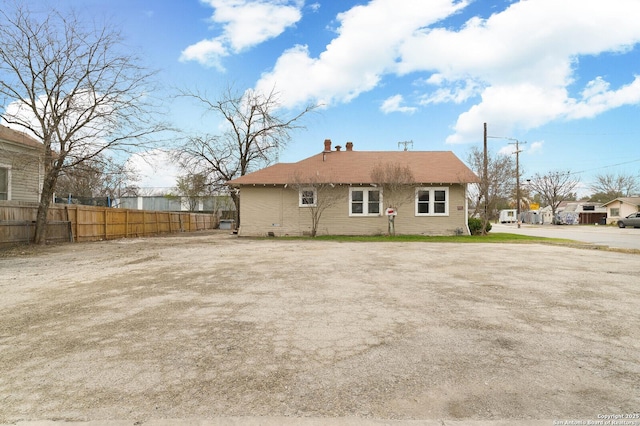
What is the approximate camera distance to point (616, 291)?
6273 mm

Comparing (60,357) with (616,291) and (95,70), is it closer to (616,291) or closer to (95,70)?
(616,291)

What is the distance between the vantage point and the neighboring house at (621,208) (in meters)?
47.4

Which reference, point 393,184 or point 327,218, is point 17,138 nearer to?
point 327,218

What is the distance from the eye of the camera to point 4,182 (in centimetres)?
1764

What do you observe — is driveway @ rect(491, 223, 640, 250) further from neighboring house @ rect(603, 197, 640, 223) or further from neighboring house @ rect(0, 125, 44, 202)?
neighboring house @ rect(0, 125, 44, 202)

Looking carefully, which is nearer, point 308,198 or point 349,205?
point 308,198

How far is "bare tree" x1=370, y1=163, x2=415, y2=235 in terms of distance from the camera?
19.9m

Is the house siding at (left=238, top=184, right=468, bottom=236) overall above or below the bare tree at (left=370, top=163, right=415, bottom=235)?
below

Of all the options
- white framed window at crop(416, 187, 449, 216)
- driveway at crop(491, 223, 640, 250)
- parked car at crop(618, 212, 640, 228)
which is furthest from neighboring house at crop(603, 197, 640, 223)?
white framed window at crop(416, 187, 449, 216)

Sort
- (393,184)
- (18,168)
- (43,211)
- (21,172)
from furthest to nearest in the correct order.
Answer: (393,184), (21,172), (18,168), (43,211)

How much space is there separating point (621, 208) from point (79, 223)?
197ft

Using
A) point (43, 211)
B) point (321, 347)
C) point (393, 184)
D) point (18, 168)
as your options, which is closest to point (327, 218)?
point (393, 184)

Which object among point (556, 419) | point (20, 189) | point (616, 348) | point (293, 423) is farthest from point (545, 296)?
point (20, 189)

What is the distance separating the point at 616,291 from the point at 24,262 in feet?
46.2
